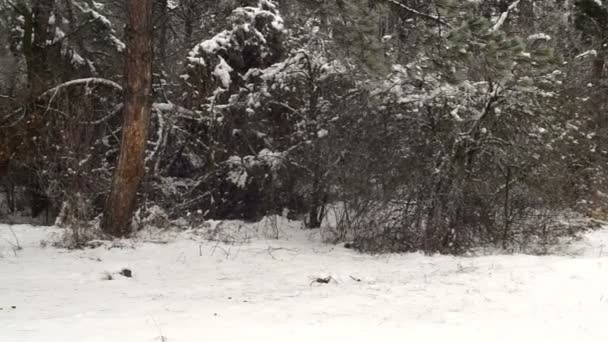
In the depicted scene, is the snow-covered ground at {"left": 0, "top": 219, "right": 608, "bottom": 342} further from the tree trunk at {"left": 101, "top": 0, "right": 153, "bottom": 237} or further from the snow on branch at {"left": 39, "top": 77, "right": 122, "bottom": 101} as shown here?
the snow on branch at {"left": 39, "top": 77, "right": 122, "bottom": 101}

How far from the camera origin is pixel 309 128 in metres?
12.0

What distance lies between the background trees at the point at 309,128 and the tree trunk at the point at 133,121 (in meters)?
0.55

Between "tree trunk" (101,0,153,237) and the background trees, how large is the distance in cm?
55

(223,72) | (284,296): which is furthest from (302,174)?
(284,296)

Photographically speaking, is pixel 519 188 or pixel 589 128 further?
pixel 589 128

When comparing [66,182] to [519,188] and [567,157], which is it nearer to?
[519,188]

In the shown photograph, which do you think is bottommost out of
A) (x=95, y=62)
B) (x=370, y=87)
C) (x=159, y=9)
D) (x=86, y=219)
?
(x=86, y=219)

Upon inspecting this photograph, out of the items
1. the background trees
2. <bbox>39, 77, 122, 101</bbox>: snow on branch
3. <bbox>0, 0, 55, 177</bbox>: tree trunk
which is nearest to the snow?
the background trees

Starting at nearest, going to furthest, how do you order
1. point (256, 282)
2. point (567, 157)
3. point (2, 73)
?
point (256, 282), point (567, 157), point (2, 73)

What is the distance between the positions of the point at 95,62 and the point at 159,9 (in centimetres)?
208

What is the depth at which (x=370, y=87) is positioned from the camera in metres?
10.6

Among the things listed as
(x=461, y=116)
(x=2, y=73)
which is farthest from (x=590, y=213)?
(x=2, y=73)

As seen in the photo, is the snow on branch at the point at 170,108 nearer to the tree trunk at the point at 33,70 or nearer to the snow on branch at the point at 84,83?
the snow on branch at the point at 84,83

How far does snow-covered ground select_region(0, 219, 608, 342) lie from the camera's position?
4836mm
